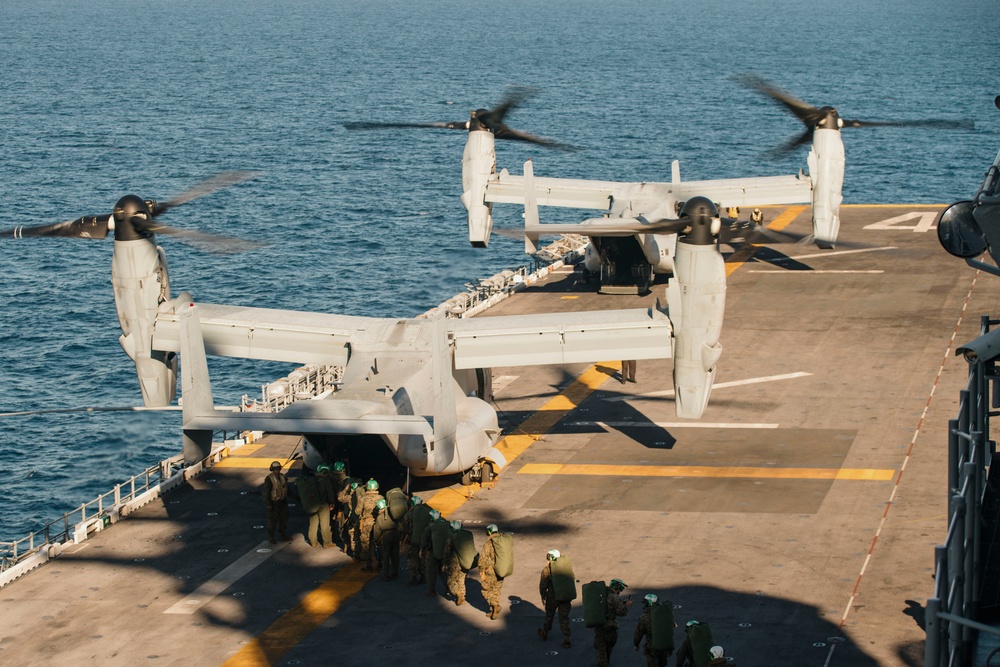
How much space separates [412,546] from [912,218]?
4623 cm

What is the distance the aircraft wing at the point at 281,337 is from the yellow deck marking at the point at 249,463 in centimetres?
297

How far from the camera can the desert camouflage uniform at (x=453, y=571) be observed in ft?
88.0

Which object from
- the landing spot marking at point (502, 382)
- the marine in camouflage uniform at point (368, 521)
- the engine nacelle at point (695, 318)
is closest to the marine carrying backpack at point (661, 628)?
the marine in camouflage uniform at point (368, 521)

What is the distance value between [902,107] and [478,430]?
114 m

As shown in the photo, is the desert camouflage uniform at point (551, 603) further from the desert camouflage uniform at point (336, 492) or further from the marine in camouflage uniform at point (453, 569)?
the desert camouflage uniform at point (336, 492)

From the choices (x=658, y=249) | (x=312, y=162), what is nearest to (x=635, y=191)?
(x=658, y=249)

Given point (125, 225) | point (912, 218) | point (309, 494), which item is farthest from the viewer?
point (912, 218)

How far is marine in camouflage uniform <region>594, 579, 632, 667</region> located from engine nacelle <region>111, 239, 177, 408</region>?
603 inches

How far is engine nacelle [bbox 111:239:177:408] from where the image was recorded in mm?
34000

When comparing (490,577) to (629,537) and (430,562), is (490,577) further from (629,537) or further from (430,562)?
(629,537)

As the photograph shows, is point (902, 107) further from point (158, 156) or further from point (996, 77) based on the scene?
point (158, 156)

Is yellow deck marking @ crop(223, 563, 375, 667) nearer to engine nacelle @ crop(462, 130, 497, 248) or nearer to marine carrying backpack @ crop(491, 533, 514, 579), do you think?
marine carrying backpack @ crop(491, 533, 514, 579)

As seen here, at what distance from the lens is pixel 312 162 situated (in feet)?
362

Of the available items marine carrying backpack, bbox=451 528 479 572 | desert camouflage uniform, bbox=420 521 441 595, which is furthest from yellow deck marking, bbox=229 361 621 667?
marine carrying backpack, bbox=451 528 479 572
